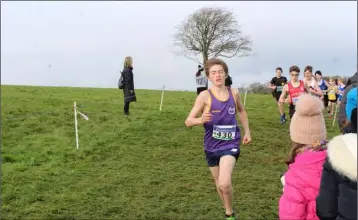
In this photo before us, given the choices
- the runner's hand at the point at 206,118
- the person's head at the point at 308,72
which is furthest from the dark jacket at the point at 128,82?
the runner's hand at the point at 206,118

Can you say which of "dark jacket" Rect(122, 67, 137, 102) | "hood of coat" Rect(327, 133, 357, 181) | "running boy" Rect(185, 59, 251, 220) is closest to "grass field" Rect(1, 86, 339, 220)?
"dark jacket" Rect(122, 67, 137, 102)

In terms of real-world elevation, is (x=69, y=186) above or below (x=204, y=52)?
below

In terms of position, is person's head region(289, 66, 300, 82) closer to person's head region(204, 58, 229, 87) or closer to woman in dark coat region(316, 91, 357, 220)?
person's head region(204, 58, 229, 87)

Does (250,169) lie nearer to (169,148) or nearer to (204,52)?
(169,148)

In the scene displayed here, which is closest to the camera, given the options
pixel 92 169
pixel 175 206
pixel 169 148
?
pixel 175 206

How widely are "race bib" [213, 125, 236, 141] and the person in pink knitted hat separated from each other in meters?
1.83

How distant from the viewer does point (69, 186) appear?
28.5 ft

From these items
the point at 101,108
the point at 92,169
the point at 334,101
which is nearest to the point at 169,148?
the point at 92,169

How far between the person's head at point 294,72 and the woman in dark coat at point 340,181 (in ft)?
31.1

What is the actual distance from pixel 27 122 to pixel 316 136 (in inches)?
507

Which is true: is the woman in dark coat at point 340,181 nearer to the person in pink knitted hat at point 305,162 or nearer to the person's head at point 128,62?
the person in pink knitted hat at point 305,162

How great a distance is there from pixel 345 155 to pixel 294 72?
32.3ft

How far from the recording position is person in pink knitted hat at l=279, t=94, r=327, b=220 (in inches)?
150

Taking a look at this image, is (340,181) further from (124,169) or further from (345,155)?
(124,169)
